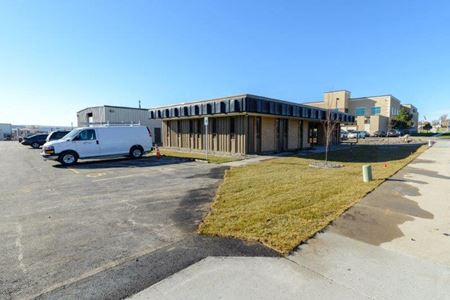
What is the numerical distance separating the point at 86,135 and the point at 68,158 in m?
1.61

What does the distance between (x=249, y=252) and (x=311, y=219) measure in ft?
6.06

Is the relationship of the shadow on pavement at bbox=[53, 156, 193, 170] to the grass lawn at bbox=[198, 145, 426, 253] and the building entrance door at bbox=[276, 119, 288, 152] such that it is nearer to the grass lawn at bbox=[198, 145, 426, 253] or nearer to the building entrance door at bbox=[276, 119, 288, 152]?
the grass lawn at bbox=[198, 145, 426, 253]

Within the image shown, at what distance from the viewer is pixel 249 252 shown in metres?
3.70

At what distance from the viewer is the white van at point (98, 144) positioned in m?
13.3

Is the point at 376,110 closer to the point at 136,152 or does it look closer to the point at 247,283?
the point at 136,152

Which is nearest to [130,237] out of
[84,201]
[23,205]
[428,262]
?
[84,201]

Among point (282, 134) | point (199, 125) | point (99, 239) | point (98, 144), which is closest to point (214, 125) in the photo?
point (199, 125)

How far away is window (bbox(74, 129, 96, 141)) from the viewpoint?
1406 cm

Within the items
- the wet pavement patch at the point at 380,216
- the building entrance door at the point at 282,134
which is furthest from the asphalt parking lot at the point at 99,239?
the building entrance door at the point at 282,134

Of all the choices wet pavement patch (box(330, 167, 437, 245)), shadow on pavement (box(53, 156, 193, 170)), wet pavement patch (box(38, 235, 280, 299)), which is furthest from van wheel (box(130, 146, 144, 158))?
wet pavement patch (box(330, 167, 437, 245))

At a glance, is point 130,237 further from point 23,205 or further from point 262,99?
point 262,99

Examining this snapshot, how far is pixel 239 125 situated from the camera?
17.0m

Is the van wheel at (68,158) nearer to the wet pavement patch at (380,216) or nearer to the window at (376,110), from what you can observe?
the wet pavement patch at (380,216)

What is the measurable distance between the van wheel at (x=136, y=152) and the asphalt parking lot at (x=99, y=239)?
8047mm
